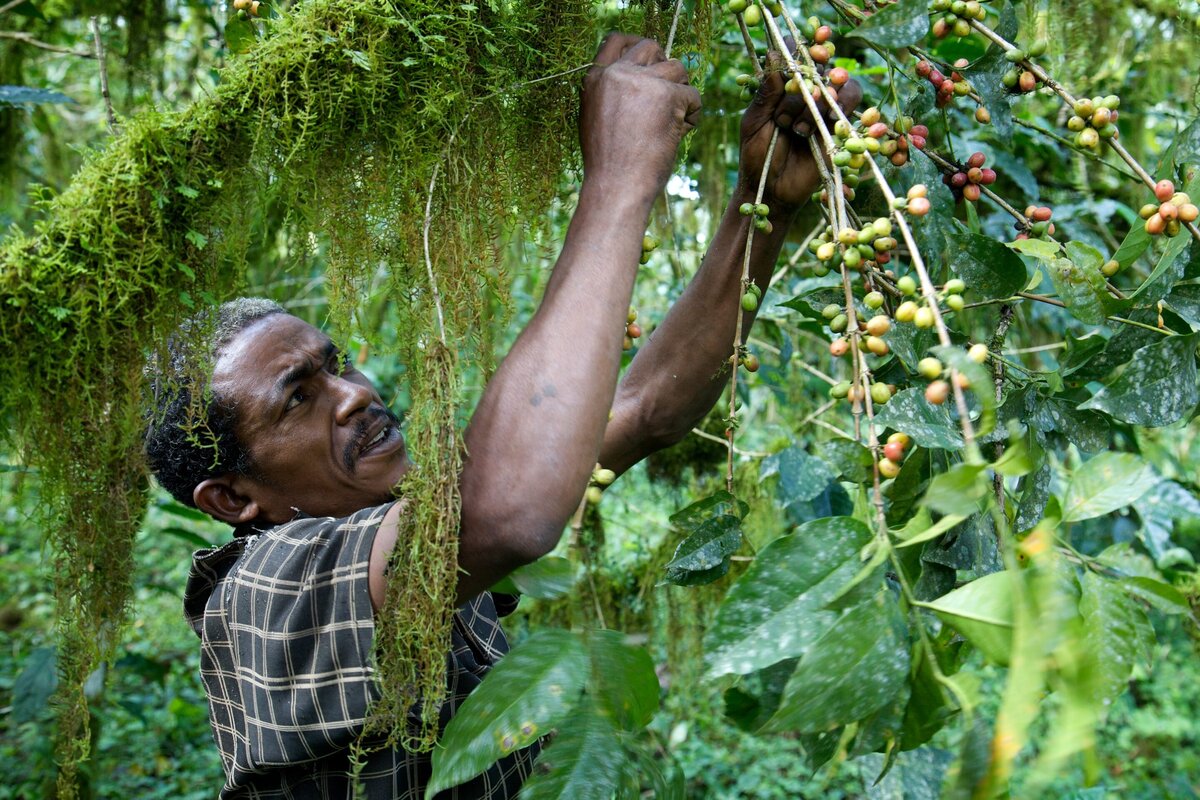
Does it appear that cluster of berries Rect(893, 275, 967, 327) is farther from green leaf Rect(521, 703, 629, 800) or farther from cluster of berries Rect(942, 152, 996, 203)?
green leaf Rect(521, 703, 629, 800)

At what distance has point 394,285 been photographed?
103cm

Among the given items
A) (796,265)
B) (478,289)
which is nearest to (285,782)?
(478,289)

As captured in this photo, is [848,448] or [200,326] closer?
[848,448]

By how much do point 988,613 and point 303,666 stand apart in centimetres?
78

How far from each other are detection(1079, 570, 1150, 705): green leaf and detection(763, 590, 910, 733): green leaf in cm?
17

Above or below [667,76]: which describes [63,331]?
below

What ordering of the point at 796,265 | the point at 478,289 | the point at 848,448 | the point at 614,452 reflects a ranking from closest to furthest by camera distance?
the point at 848,448
the point at 478,289
the point at 614,452
the point at 796,265

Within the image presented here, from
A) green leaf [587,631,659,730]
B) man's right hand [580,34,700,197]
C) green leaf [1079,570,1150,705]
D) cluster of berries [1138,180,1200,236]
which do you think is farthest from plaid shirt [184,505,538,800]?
cluster of berries [1138,180,1200,236]

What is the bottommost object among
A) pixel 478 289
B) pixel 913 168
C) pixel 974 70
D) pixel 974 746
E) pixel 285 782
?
pixel 285 782

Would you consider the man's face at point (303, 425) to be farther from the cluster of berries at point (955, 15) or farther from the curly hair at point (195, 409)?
the cluster of berries at point (955, 15)

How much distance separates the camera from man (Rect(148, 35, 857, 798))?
0.94 m

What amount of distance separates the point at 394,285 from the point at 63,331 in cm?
34

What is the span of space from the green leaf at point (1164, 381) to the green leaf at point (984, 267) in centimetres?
14

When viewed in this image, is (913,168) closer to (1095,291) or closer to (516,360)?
(1095,291)
